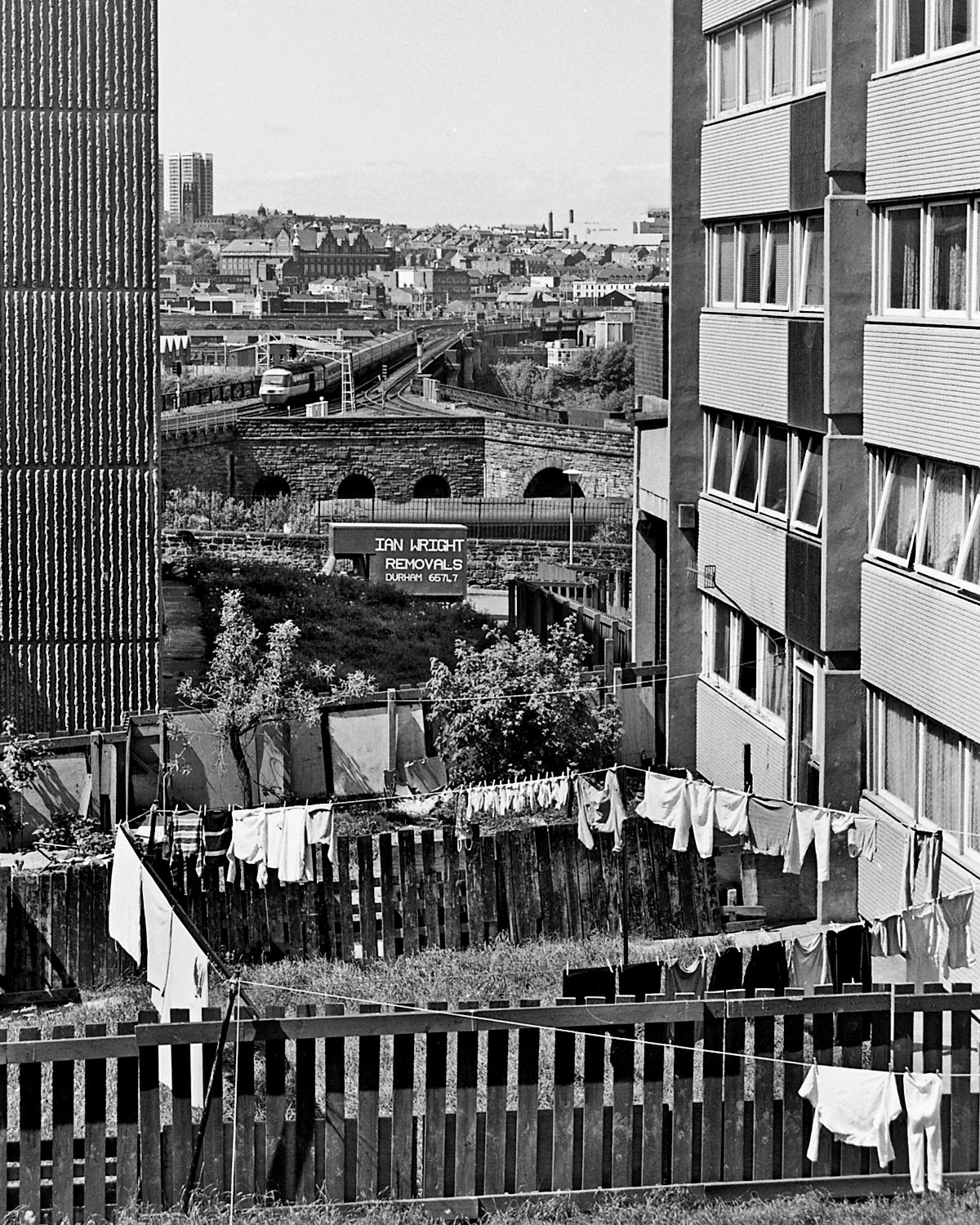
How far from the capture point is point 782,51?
15359 mm

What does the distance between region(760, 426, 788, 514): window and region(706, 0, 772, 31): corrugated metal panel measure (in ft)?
11.7

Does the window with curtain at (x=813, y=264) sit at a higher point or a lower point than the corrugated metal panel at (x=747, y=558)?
higher

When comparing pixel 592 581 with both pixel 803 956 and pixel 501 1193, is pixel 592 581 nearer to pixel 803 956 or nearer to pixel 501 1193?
pixel 803 956

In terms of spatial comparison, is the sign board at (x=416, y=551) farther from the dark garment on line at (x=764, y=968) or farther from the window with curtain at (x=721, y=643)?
the dark garment on line at (x=764, y=968)

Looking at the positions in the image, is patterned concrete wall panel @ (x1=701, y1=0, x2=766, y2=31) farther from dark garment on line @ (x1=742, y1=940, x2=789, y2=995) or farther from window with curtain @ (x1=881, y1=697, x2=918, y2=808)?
dark garment on line @ (x1=742, y1=940, x2=789, y2=995)

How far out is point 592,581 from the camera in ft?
112

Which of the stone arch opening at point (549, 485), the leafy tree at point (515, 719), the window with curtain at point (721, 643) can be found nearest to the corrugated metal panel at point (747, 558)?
the window with curtain at point (721, 643)

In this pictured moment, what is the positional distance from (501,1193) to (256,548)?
94.3 feet

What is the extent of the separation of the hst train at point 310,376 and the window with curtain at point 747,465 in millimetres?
49693

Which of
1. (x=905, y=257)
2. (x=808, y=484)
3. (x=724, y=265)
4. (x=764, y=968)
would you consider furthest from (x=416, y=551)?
(x=764, y=968)

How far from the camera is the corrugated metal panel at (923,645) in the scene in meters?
11.7

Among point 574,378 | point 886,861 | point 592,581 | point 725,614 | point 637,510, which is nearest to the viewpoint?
point 886,861

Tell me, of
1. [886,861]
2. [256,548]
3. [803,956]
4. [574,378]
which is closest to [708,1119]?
[803,956]

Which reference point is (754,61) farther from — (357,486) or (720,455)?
(357,486)
